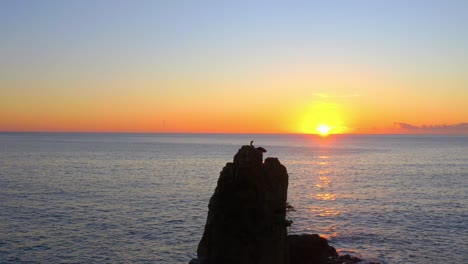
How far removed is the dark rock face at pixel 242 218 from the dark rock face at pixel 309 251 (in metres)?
12.6

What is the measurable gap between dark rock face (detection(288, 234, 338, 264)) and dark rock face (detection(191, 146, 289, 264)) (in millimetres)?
12566

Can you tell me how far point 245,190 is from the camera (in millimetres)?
31562

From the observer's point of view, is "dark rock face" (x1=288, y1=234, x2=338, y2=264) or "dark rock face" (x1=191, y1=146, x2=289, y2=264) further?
"dark rock face" (x1=288, y1=234, x2=338, y2=264)

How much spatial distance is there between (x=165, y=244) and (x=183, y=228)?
7.41m

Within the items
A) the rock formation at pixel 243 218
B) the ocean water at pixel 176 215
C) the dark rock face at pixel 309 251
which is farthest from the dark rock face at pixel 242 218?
the ocean water at pixel 176 215

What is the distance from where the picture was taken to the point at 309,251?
44875 millimetres

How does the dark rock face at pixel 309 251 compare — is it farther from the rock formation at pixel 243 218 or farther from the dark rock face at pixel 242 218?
the dark rock face at pixel 242 218

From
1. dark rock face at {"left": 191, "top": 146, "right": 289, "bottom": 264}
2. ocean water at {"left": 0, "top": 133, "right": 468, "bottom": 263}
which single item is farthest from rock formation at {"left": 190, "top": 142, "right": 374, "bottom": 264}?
ocean water at {"left": 0, "top": 133, "right": 468, "bottom": 263}

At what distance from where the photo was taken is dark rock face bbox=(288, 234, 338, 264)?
44169 millimetres

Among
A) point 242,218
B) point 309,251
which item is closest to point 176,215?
point 309,251

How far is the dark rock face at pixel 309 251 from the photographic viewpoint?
44.2 meters

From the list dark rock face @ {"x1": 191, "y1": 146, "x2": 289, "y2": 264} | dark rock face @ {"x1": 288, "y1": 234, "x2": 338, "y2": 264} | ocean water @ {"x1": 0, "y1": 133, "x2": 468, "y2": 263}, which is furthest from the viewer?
ocean water @ {"x1": 0, "y1": 133, "x2": 468, "y2": 263}

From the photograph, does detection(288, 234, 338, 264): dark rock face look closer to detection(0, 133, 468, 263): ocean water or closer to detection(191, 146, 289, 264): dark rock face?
detection(0, 133, 468, 263): ocean water

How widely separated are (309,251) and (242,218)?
52.7 ft
